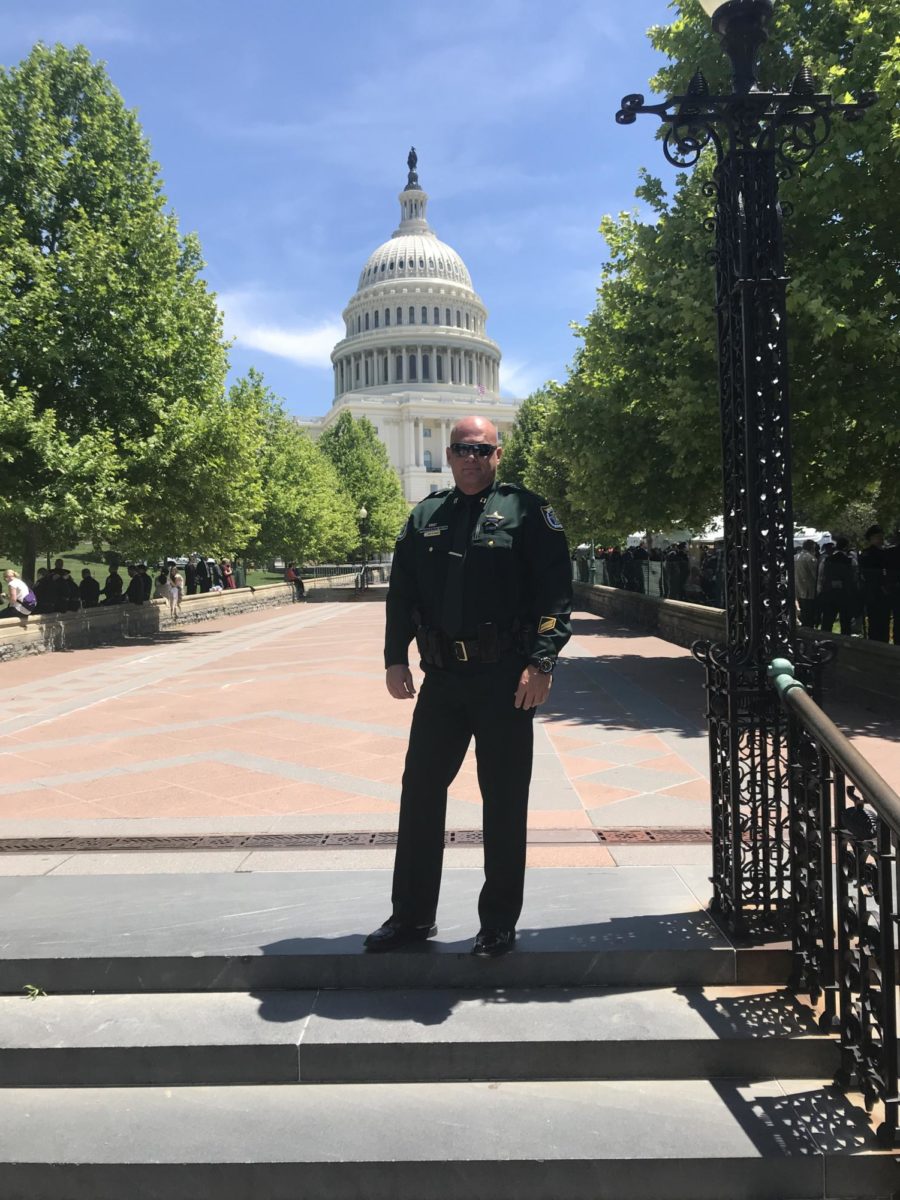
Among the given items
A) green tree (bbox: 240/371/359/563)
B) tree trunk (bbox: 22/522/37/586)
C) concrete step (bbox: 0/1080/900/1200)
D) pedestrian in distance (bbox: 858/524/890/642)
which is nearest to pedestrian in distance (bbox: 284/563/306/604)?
green tree (bbox: 240/371/359/563)

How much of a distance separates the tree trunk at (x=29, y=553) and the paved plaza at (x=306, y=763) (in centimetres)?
726

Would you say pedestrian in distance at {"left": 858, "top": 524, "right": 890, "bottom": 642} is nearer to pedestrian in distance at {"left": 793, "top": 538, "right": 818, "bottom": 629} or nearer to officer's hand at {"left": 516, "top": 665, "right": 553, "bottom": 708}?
pedestrian in distance at {"left": 793, "top": 538, "right": 818, "bottom": 629}

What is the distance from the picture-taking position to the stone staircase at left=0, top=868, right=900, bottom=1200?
2.63 metres

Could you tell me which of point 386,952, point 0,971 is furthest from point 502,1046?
point 0,971

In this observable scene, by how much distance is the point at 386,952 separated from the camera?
11.2 ft

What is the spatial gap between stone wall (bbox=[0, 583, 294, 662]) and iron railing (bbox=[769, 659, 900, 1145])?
53.8 feet

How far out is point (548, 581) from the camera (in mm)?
3326

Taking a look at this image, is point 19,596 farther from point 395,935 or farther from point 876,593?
point 395,935

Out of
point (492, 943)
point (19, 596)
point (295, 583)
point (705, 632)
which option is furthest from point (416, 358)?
point (492, 943)

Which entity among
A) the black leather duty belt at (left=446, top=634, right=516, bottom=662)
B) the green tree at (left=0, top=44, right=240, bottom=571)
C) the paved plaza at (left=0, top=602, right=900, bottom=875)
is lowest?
the paved plaza at (left=0, top=602, right=900, bottom=875)

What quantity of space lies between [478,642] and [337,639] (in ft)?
55.5

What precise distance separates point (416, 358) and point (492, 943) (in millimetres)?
119051

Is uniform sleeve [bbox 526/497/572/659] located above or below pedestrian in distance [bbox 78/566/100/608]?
above

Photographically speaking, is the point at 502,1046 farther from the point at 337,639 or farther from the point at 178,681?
the point at 337,639
